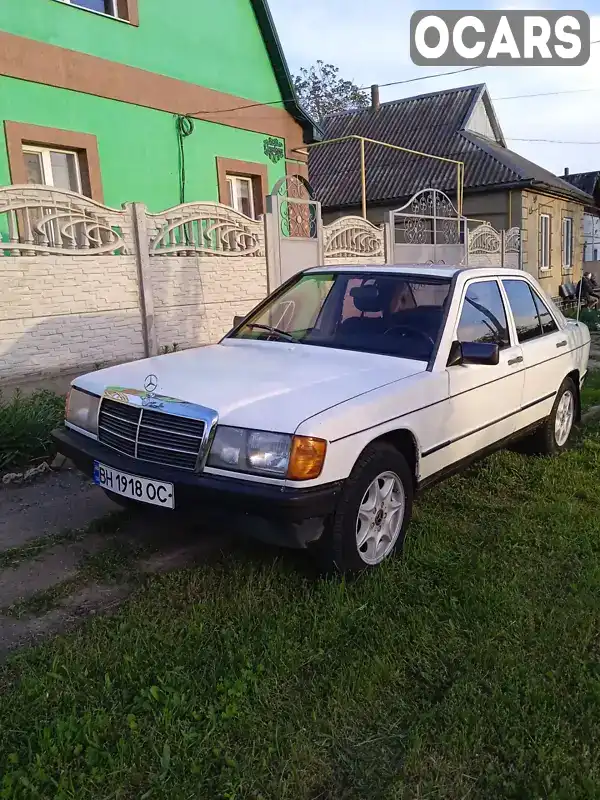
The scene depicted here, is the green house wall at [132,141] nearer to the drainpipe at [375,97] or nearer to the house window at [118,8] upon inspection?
the house window at [118,8]

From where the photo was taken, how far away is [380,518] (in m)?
3.62

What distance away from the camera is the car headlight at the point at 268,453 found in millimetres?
3043

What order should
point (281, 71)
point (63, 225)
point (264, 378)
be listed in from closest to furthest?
point (264, 378) < point (63, 225) < point (281, 71)

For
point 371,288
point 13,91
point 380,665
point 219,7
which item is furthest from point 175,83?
point 380,665

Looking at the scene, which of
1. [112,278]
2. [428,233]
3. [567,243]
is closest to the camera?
[112,278]

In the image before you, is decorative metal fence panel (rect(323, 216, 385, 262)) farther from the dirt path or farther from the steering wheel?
the dirt path

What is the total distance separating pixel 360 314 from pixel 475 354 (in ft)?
2.83

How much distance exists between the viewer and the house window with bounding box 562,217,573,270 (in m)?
24.0

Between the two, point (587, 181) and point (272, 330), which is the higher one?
point (587, 181)

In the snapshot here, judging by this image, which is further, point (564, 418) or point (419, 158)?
point (419, 158)

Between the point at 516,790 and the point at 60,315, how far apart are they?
575 centimetres

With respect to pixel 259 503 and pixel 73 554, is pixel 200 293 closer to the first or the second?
pixel 73 554

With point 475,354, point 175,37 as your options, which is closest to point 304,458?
point 475,354

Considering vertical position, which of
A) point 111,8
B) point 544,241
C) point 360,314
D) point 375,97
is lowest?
point 360,314
